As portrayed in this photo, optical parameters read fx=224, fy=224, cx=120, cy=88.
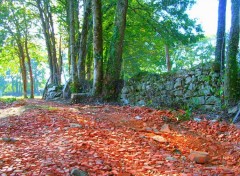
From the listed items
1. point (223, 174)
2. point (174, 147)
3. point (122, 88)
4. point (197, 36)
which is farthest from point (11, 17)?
point (223, 174)

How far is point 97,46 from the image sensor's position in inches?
378

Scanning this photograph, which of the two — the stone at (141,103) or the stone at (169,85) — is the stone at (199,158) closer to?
the stone at (169,85)

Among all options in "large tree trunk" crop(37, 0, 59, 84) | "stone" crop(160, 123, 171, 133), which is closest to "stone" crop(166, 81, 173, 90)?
"stone" crop(160, 123, 171, 133)

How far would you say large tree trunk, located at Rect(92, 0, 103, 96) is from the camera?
31.1 ft

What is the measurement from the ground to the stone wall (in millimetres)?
1418

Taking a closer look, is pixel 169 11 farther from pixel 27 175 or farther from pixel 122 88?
pixel 27 175

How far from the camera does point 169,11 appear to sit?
408 inches

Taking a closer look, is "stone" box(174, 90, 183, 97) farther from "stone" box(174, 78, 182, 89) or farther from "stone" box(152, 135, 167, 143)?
"stone" box(152, 135, 167, 143)

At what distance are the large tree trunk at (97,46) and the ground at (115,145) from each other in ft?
11.9

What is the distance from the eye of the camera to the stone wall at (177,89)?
6855 millimetres

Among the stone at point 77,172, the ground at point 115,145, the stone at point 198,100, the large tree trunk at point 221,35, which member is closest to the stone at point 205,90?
the stone at point 198,100

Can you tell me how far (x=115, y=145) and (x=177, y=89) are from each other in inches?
177

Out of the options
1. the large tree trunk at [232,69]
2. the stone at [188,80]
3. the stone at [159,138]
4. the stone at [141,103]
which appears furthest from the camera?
the stone at [141,103]

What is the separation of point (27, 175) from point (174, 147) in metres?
2.57
